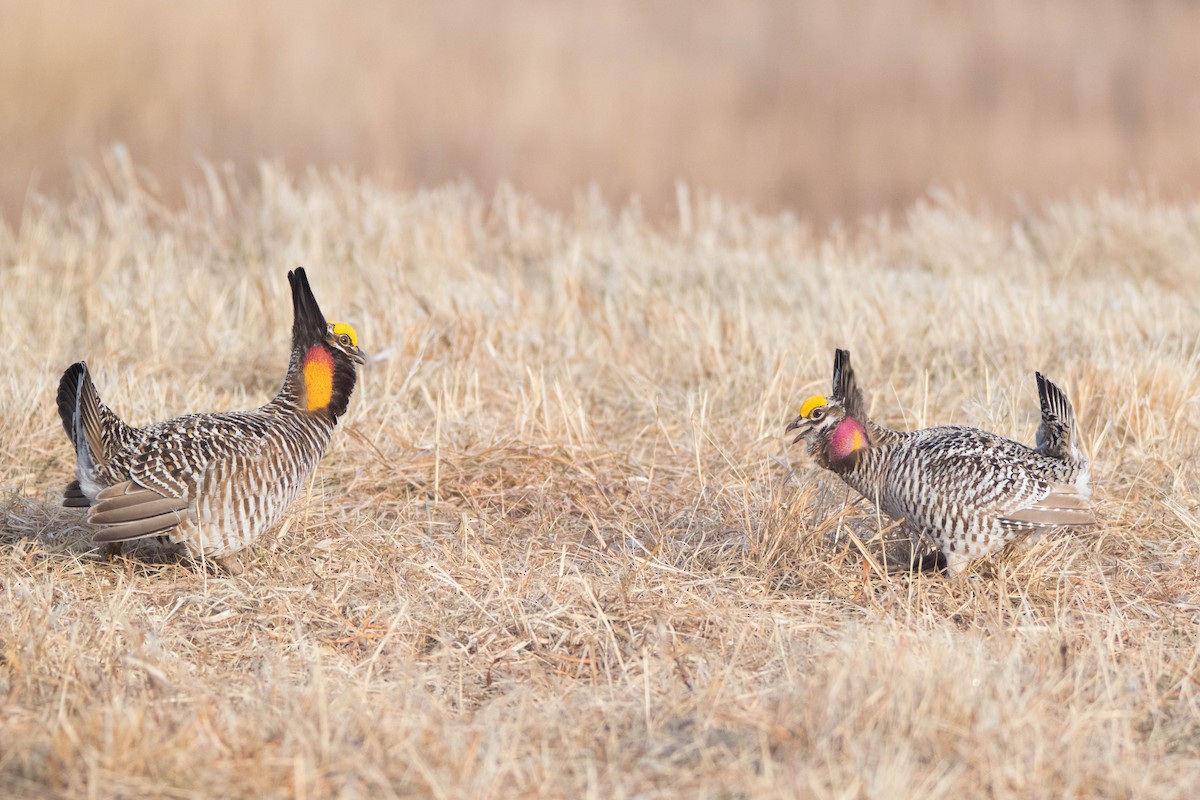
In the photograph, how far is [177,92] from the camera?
10.2m

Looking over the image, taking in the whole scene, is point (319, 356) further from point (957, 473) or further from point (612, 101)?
point (612, 101)

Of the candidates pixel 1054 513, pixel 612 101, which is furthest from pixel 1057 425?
pixel 612 101

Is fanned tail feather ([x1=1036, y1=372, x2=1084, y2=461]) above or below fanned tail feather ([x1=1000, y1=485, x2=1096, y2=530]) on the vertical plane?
above

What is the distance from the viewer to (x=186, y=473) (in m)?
3.29

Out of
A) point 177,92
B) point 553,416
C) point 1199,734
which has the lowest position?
point 1199,734

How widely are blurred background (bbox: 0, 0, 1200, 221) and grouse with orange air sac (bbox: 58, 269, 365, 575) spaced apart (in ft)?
17.3

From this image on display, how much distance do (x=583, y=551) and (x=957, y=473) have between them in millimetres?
1078

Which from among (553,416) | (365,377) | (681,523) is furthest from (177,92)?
(681,523)

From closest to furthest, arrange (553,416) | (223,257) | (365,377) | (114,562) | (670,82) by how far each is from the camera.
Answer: (114,562) < (553,416) < (365,377) < (223,257) < (670,82)

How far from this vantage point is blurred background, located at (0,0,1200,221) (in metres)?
9.92

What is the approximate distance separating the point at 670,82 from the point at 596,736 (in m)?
9.67

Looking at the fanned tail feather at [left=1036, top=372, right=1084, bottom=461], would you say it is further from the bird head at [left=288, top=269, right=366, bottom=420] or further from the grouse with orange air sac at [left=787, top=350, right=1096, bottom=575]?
the bird head at [left=288, top=269, right=366, bottom=420]

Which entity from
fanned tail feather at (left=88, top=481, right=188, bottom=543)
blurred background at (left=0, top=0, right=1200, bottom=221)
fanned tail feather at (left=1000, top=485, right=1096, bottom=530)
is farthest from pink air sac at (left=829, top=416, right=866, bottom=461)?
blurred background at (left=0, top=0, right=1200, bottom=221)

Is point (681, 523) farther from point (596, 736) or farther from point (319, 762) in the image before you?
point (319, 762)
